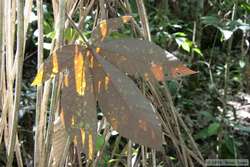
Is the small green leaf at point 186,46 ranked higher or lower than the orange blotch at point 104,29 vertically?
lower

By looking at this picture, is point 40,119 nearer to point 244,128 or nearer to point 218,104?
point 244,128

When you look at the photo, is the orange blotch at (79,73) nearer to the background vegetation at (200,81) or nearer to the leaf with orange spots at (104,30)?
the leaf with orange spots at (104,30)

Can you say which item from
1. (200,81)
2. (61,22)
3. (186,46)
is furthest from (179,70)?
(200,81)

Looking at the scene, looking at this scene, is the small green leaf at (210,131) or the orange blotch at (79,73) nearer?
the orange blotch at (79,73)

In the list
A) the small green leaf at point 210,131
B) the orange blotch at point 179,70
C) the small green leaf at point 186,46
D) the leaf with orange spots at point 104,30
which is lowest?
the small green leaf at point 210,131

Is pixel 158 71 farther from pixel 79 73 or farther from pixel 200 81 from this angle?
pixel 200 81

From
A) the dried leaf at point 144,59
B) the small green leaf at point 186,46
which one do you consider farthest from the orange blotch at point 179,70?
the small green leaf at point 186,46

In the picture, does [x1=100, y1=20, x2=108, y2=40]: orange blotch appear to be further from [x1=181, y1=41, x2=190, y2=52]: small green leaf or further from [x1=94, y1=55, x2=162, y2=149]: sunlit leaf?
[x1=181, y1=41, x2=190, y2=52]: small green leaf

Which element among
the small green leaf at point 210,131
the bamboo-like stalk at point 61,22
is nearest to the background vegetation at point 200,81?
the small green leaf at point 210,131
